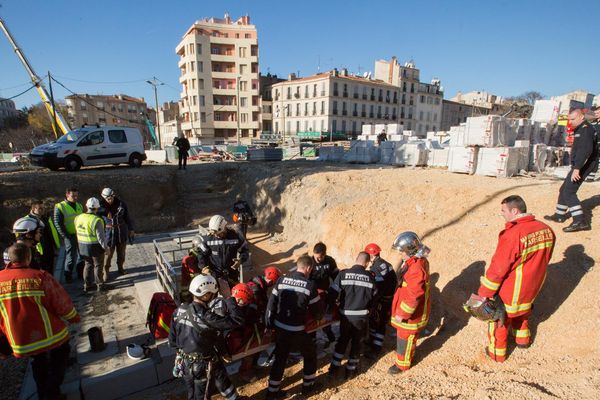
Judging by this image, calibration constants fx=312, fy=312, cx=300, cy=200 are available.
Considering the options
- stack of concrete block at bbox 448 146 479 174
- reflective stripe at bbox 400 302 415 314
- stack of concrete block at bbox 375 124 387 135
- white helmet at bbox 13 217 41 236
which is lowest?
reflective stripe at bbox 400 302 415 314

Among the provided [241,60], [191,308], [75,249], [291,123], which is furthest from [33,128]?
[191,308]

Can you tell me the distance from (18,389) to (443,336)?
5849 mm

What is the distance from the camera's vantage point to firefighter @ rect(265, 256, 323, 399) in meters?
3.80

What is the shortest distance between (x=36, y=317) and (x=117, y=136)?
13180mm

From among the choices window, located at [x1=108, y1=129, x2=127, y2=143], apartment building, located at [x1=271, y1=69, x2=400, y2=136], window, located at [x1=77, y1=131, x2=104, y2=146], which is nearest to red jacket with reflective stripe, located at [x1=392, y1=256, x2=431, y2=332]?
window, located at [x1=77, y1=131, x2=104, y2=146]

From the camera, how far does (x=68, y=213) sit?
641 centimetres

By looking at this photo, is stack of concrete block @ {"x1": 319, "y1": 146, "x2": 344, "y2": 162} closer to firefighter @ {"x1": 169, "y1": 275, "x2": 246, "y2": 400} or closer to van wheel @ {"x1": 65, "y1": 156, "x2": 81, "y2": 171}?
van wheel @ {"x1": 65, "y1": 156, "x2": 81, "y2": 171}

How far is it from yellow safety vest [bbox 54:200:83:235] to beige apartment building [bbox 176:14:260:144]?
1681 inches

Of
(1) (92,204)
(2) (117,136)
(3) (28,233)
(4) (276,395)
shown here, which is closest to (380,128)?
(2) (117,136)

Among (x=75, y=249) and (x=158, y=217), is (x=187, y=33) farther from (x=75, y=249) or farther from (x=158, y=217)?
(x=75, y=249)

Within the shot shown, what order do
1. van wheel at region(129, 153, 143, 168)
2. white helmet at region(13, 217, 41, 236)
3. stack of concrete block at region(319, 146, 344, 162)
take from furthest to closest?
stack of concrete block at region(319, 146, 344, 162), van wheel at region(129, 153, 143, 168), white helmet at region(13, 217, 41, 236)

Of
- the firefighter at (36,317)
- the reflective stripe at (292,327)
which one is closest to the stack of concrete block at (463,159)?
the reflective stripe at (292,327)

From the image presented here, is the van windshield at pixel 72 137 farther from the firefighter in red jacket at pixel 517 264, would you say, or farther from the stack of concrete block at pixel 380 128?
the stack of concrete block at pixel 380 128

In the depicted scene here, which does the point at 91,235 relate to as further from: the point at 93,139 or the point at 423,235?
the point at 93,139
